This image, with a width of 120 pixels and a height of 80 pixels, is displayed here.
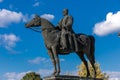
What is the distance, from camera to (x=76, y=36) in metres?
25.0

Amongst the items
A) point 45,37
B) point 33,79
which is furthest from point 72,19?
point 33,79

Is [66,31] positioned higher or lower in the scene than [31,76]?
lower

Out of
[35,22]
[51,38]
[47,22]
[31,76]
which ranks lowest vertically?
[51,38]

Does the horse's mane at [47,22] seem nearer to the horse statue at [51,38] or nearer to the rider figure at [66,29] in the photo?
the horse statue at [51,38]

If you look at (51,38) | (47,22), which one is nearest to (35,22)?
(47,22)

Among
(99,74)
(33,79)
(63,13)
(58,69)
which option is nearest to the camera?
(58,69)

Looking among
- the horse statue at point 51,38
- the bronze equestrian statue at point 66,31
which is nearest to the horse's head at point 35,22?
the horse statue at point 51,38

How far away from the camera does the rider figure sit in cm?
2420

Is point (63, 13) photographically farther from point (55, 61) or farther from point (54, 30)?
point (55, 61)

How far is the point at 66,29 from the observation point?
24.9 metres

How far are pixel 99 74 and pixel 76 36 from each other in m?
31.1

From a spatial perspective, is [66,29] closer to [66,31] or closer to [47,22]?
[66,31]

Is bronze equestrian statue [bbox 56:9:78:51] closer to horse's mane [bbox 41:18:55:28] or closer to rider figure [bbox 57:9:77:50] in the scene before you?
rider figure [bbox 57:9:77:50]

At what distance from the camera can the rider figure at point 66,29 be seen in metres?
24.2
